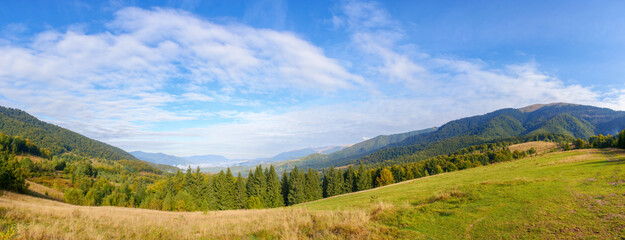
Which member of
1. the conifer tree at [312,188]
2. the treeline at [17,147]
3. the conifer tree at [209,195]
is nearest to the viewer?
the conifer tree at [209,195]

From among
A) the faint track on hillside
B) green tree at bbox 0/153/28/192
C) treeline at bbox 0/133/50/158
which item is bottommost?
the faint track on hillside

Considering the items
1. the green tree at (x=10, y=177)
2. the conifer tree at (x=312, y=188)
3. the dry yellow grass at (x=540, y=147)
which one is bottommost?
the conifer tree at (x=312, y=188)

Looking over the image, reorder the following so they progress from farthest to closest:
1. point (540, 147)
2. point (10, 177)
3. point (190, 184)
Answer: point (540, 147) < point (190, 184) < point (10, 177)

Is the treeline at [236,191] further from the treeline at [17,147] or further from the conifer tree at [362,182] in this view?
the treeline at [17,147]

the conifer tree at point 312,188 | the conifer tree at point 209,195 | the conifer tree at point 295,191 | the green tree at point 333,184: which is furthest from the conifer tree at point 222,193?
the green tree at point 333,184

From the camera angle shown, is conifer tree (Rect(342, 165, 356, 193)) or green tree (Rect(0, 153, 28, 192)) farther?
conifer tree (Rect(342, 165, 356, 193))

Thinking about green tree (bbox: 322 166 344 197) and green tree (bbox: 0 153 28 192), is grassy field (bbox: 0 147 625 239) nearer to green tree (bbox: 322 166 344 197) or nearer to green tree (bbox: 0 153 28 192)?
green tree (bbox: 0 153 28 192)

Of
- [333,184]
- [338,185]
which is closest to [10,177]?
[333,184]

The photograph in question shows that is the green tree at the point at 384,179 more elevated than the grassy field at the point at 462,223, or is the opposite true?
the grassy field at the point at 462,223

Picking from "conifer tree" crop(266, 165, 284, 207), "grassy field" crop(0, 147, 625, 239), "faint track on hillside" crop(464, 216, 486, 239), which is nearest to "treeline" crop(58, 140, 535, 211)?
"conifer tree" crop(266, 165, 284, 207)

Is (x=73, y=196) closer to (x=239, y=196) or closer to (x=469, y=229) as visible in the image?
(x=239, y=196)

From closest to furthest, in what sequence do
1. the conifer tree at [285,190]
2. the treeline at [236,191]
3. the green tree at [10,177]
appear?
the green tree at [10,177]
the treeline at [236,191]
the conifer tree at [285,190]

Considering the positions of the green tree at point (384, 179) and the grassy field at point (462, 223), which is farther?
the green tree at point (384, 179)

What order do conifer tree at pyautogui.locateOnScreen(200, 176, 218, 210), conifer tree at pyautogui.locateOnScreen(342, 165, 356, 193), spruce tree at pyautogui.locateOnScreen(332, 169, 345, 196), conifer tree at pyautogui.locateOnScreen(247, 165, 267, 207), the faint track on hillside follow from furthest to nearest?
conifer tree at pyautogui.locateOnScreen(342, 165, 356, 193)
spruce tree at pyautogui.locateOnScreen(332, 169, 345, 196)
conifer tree at pyautogui.locateOnScreen(247, 165, 267, 207)
conifer tree at pyautogui.locateOnScreen(200, 176, 218, 210)
the faint track on hillside
